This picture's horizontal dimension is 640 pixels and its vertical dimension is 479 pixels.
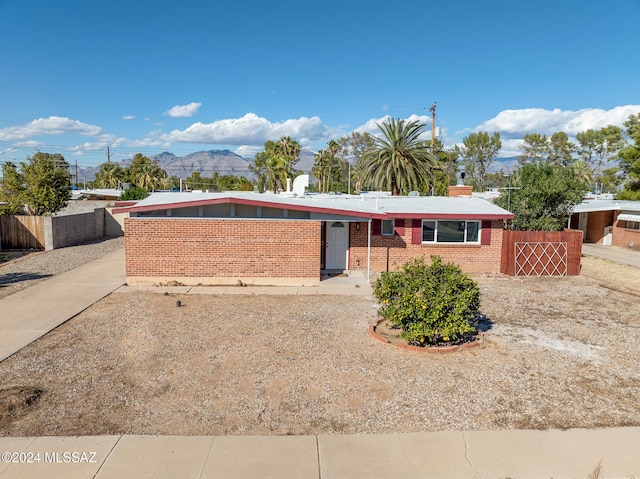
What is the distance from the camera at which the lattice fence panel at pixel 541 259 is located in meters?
18.3

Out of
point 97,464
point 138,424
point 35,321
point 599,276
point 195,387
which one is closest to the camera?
point 97,464

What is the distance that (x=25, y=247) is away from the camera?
22.3m

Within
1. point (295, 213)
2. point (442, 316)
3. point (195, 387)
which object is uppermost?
point (295, 213)

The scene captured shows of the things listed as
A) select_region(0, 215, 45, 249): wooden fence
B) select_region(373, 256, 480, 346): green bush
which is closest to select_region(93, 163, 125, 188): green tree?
select_region(0, 215, 45, 249): wooden fence

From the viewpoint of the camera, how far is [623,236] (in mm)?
27188

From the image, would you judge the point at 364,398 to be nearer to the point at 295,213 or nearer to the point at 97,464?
the point at 97,464

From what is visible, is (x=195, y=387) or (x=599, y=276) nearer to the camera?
(x=195, y=387)

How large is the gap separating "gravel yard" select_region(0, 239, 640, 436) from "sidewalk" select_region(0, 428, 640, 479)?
33 cm

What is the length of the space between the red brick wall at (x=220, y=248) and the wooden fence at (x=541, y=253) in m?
8.43

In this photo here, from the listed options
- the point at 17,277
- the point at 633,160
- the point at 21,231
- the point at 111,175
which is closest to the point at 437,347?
the point at 17,277

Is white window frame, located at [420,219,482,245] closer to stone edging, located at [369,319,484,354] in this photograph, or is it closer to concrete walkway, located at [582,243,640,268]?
stone edging, located at [369,319,484,354]

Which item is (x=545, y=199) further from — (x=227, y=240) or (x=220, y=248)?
(x=220, y=248)

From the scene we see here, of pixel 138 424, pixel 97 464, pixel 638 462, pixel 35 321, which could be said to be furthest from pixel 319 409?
pixel 35 321

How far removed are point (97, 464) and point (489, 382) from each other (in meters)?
6.37
